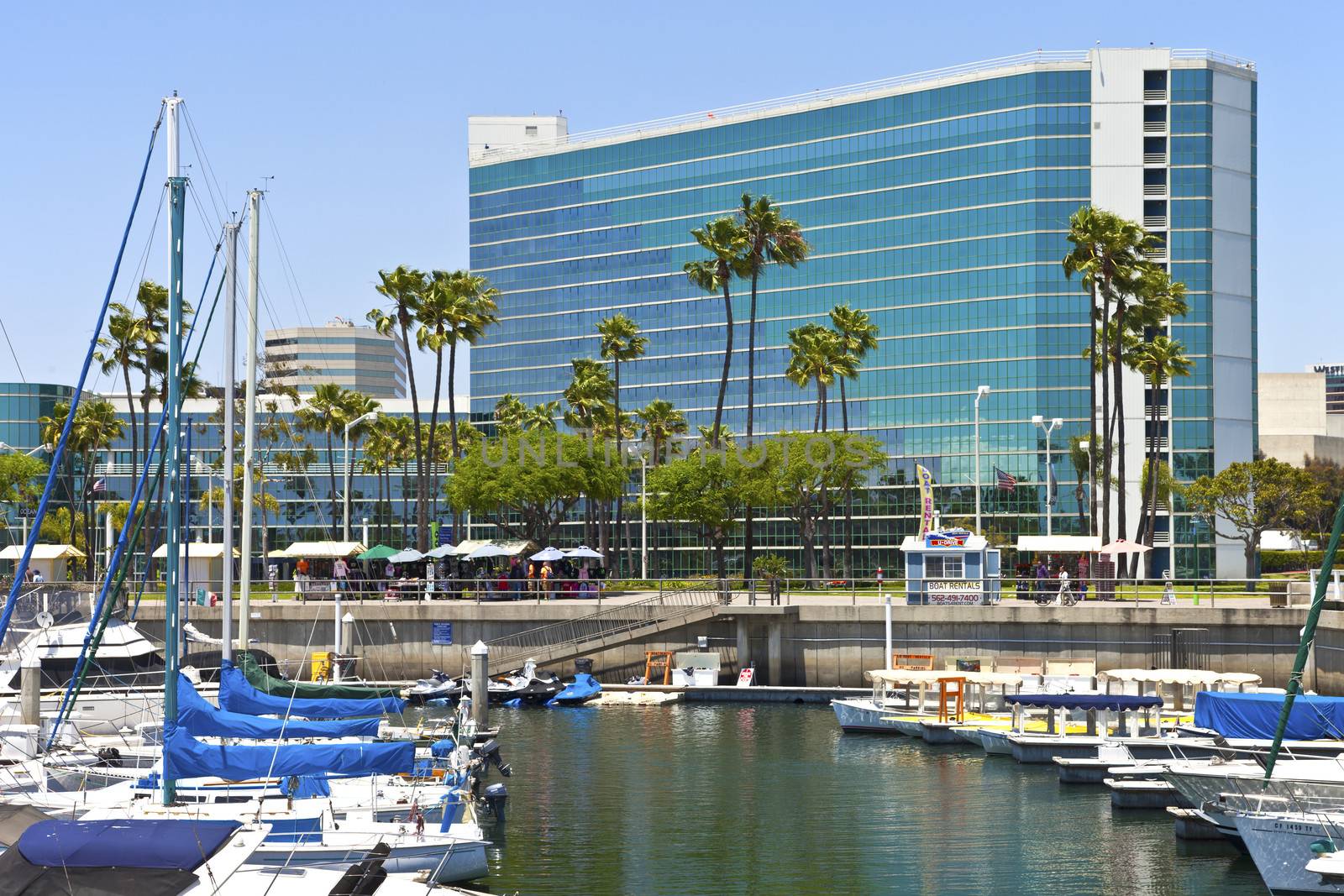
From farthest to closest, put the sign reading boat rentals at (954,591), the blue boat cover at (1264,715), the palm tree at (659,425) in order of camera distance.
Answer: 1. the palm tree at (659,425)
2. the sign reading boat rentals at (954,591)
3. the blue boat cover at (1264,715)

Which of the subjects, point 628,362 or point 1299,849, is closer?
point 1299,849

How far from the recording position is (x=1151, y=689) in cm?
5016

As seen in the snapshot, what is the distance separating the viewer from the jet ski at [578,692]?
58156mm

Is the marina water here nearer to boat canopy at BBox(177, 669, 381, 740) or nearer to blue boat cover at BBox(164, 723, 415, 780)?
blue boat cover at BBox(164, 723, 415, 780)

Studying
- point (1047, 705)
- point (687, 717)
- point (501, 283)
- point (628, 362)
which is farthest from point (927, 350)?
point (1047, 705)

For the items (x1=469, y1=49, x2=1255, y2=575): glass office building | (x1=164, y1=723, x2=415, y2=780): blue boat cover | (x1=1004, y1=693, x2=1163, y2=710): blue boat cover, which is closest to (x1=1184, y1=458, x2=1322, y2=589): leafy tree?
(x1=469, y1=49, x2=1255, y2=575): glass office building

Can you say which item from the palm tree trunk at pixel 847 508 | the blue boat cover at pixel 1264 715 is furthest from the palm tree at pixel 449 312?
the blue boat cover at pixel 1264 715

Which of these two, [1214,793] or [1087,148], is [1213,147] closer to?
[1087,148]

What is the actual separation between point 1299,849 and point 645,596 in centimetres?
4172

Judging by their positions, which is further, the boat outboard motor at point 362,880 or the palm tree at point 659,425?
the palm tree at point 659,425

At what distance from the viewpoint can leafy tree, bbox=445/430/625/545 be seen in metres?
84.1

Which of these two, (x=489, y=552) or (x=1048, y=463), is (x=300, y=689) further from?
(x=1048, y=463)

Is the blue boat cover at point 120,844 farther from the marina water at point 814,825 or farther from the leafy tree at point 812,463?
the leafy tree at point 812,463

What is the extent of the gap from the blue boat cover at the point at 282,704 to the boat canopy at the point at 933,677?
1838cm
